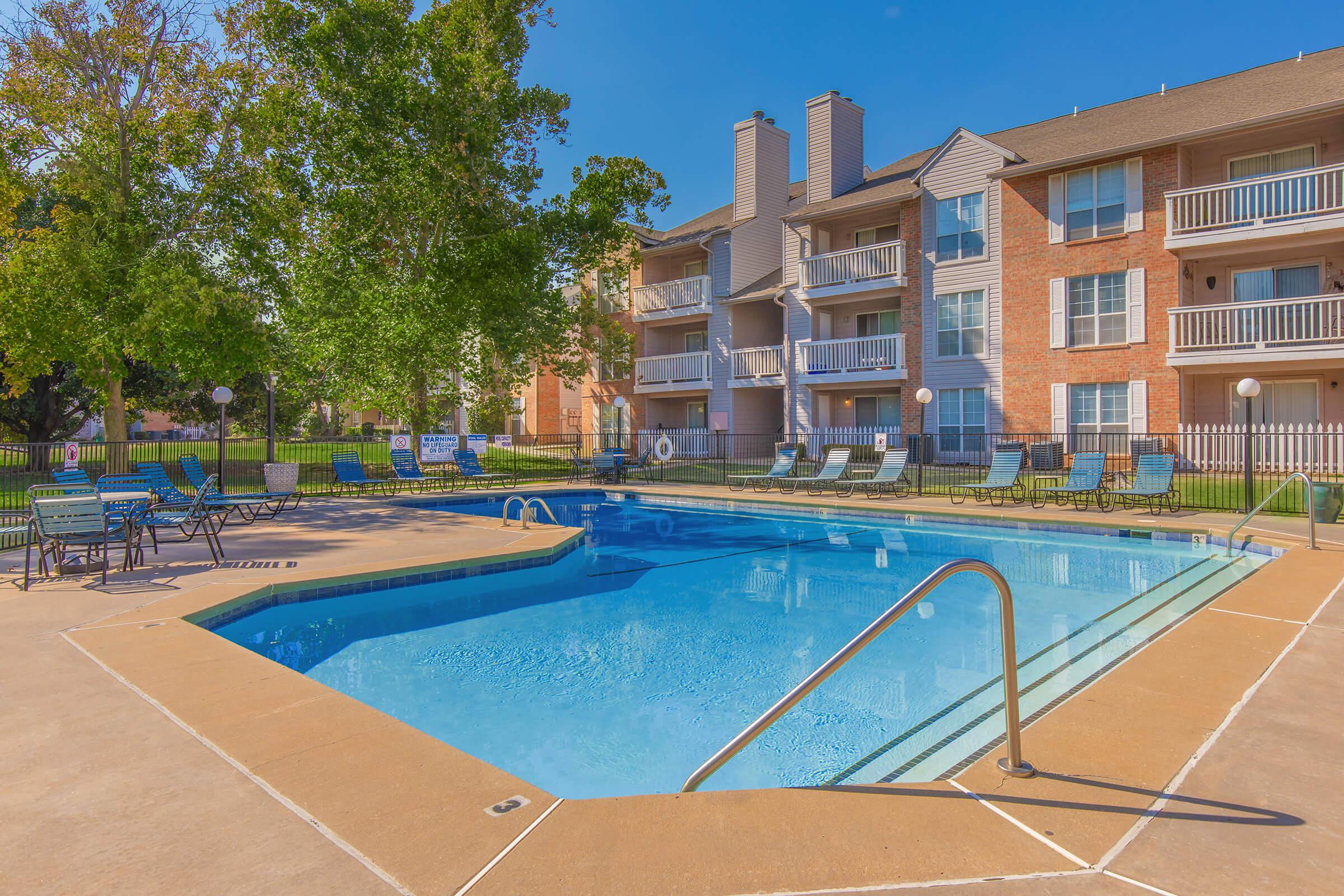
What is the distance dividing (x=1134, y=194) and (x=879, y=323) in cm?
833

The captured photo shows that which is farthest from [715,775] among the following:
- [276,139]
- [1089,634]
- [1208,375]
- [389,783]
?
[276,139]

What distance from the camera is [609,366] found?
32.2m

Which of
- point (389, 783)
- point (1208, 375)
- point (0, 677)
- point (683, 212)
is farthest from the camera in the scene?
point (683, 212)

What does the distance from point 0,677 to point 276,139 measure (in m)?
20.1

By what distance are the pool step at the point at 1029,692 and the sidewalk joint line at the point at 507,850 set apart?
2.10 metres

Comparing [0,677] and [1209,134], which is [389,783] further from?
[1209,134]

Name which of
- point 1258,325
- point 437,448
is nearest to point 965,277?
point 1258,325

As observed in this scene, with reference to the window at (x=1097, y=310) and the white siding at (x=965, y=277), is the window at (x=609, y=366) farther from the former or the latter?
the window at (x=1097, y=310)

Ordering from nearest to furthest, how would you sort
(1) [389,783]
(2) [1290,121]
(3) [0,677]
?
(1) [389,783] < (3) [0,677] < (2) [1290,121]

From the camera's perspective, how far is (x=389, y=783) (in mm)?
3285

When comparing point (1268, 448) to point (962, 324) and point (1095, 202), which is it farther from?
point (962, 324)

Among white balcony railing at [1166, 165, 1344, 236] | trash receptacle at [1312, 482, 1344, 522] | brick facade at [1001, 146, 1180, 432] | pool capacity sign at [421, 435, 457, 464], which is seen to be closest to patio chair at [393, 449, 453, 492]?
pool capacity sign at [421, 435, 457, 464]

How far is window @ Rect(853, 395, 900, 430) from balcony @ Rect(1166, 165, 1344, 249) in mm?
8982

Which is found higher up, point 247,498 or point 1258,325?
point 1258,325
